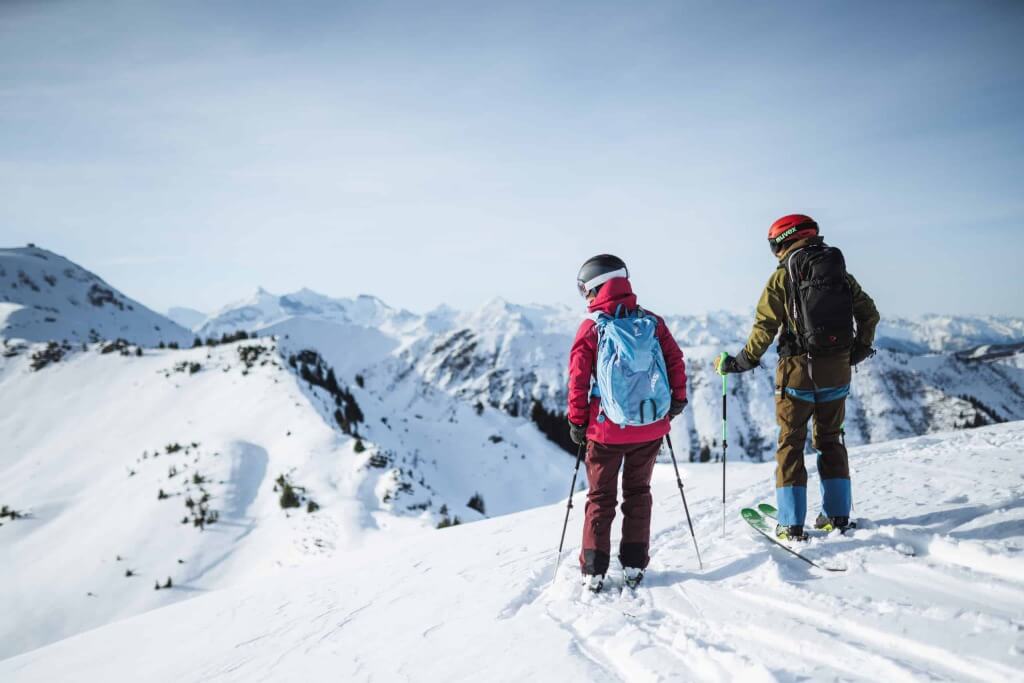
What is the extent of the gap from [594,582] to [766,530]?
2146 millimetres

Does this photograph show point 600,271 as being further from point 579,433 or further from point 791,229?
point 791,229

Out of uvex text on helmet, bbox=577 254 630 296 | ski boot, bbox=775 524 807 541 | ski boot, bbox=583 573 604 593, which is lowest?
ski boot, bbox=583 573 604 593

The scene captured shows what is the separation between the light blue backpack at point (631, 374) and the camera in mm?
4234

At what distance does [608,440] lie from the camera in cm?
441

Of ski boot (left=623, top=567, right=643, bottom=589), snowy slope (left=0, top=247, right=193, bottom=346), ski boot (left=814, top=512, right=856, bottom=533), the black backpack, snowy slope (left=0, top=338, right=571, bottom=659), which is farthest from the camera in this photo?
snowy slope (left=0, top=247, right=193, bottom=346)

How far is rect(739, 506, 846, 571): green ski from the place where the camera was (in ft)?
13.9

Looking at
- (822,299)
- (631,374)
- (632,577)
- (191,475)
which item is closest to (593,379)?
(631,374)

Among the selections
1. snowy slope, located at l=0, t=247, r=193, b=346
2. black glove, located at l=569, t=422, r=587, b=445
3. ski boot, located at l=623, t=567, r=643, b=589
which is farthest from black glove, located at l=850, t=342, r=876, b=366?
snowy slope, located at l=0, t=247, r=193, b=346

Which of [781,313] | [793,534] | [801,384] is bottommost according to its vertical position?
[793,534]

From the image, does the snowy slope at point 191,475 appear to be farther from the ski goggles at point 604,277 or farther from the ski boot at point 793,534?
the ski goggles at point 604,277

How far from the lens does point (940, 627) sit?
3014 mm

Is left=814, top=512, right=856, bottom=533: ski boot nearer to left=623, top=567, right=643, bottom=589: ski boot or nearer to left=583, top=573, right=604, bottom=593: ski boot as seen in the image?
left=623, top=567, right=643, bottom=589: ski boot

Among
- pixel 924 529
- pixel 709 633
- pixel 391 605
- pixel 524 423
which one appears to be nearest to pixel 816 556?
pixel 924 529

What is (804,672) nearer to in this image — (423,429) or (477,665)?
(477,665)
